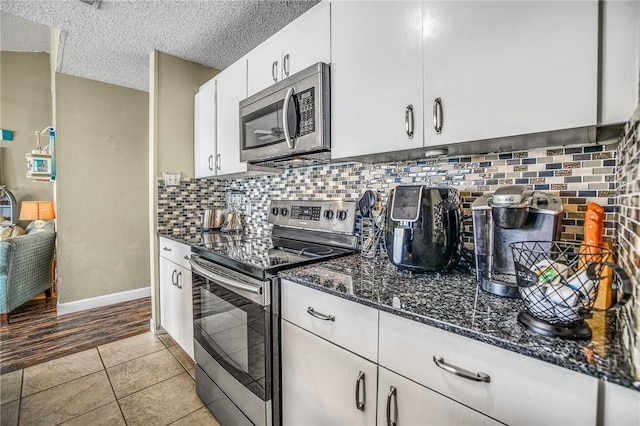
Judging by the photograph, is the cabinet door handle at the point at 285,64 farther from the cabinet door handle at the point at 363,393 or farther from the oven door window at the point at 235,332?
the cabinet door handle at the point at 363,393

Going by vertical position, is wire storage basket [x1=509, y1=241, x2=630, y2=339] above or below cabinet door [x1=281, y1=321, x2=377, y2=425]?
above

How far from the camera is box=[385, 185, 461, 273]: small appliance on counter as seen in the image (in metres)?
1.11

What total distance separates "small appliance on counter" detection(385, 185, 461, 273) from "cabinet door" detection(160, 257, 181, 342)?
1.69 metres

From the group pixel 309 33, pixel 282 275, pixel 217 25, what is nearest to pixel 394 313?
pixel 282 275

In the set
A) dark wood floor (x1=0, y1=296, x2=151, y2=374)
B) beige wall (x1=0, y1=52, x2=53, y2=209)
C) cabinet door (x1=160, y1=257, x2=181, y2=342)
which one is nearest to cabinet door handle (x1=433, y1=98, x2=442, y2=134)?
cabinet door (x1=160, y1=257, x2=181, y2=342)

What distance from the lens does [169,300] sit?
2346 millimetres

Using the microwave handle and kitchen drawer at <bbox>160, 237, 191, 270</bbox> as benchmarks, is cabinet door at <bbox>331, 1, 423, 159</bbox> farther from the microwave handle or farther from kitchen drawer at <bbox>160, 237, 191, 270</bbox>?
kitchen drawer at <bbox>160, 237, 191, 270</bbox>

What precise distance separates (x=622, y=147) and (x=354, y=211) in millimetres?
1063

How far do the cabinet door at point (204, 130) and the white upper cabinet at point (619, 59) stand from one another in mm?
2260

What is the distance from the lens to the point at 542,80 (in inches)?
33.9

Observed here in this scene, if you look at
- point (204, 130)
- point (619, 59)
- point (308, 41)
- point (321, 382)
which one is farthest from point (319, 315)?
point (204, 130)

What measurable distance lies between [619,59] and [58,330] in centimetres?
390

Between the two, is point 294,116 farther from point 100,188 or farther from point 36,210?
point 36,210

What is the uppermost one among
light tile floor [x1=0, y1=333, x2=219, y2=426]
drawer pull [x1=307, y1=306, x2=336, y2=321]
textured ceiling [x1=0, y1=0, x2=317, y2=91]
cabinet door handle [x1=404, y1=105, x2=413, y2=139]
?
textured ceiling [x1=0, y1=0, x2=317, y2=91]
